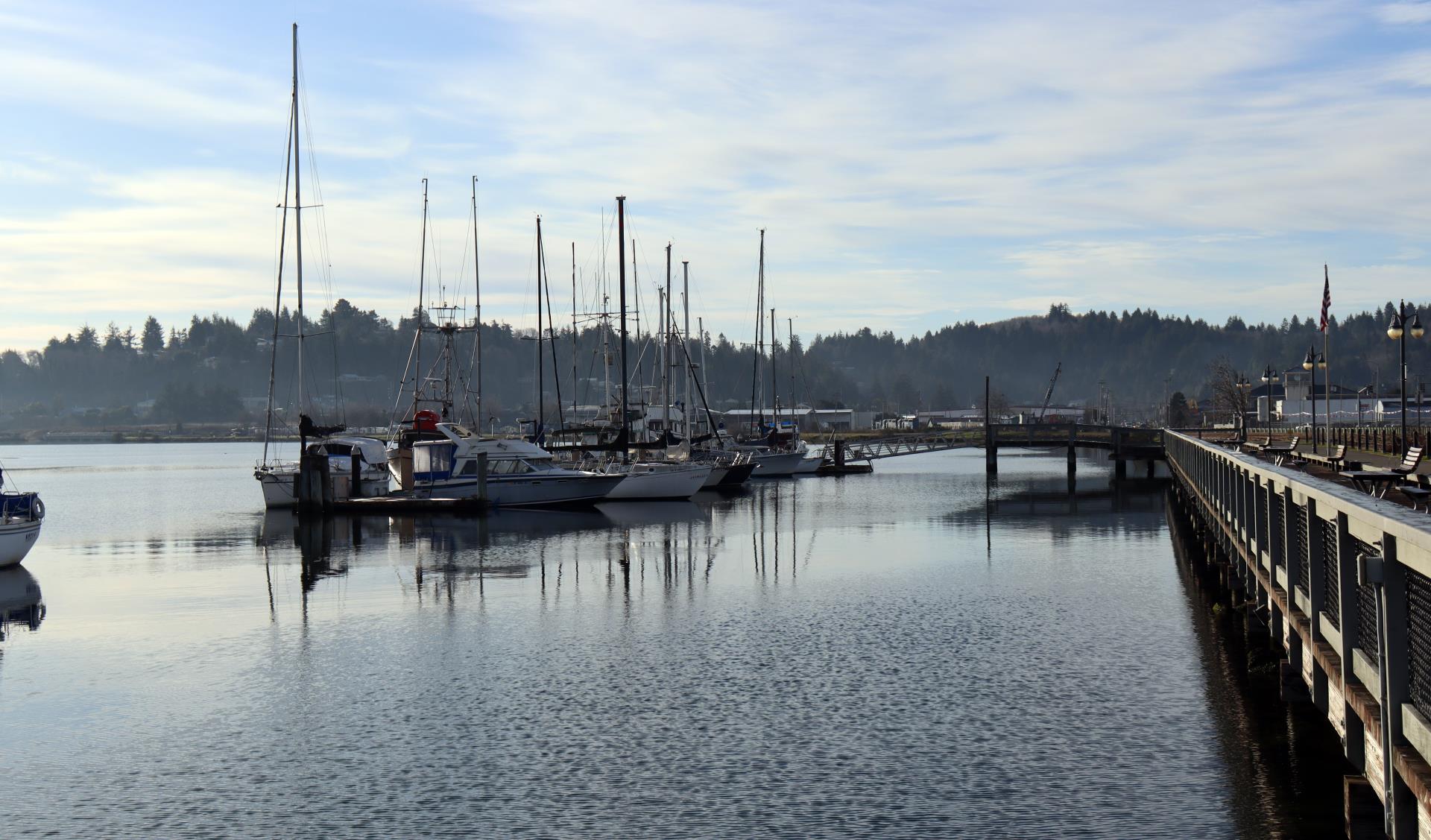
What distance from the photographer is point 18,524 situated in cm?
3847

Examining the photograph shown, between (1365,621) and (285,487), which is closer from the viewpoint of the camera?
(1365,621)

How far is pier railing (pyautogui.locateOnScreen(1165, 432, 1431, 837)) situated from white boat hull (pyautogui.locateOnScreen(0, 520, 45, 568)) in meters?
34.0

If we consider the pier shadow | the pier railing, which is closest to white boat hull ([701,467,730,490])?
the pier shadow

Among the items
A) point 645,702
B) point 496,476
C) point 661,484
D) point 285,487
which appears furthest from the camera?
point 661,484

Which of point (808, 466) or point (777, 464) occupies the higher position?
point (777, 464)

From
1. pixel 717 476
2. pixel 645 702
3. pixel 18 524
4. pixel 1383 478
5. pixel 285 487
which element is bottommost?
pixel 645 702

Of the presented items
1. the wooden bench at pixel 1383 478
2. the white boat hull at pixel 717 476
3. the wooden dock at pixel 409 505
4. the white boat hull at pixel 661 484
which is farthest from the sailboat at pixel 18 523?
the white boat hull at pixel 717 476

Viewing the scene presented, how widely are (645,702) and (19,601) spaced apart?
20672 mm

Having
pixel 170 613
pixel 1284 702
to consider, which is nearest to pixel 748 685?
pixel 1284 702

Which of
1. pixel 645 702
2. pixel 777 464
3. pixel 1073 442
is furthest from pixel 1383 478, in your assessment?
pixel 1073 442

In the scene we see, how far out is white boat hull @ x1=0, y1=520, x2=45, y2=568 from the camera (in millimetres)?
38125

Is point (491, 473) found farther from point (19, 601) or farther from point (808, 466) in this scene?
point (808, 466)

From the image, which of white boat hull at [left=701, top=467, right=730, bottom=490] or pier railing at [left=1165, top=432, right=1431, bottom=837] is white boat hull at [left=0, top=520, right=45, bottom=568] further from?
white boat hull at [left=701, top=467, right=730, bottom=490]

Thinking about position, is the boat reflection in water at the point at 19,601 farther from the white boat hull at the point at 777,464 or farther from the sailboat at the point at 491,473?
the white boat hull at the point at 777,464
